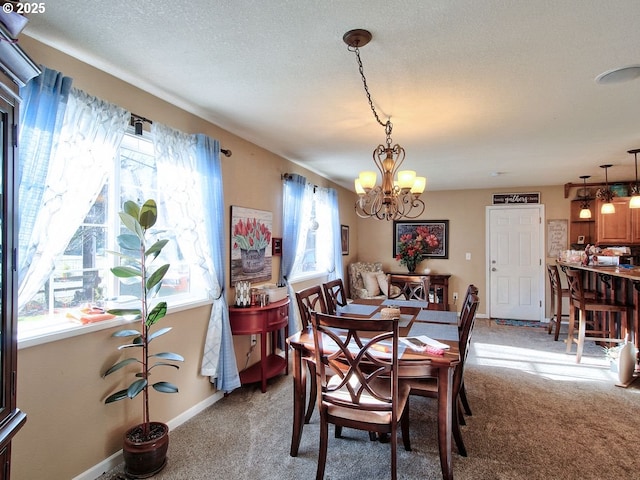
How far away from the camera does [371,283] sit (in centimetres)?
577

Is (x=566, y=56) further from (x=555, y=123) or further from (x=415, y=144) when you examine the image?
(x=415, y=144)

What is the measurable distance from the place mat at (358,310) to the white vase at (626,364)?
239 cm

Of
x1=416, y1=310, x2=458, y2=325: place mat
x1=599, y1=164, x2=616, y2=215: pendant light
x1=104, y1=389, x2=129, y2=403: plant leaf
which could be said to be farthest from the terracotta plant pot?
x1=599, y1=164, x2=616, y2=215: pendant light

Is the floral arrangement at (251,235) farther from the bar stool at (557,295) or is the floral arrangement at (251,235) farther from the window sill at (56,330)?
the bar stool at (557,295)

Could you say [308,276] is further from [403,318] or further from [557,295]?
[557,295]

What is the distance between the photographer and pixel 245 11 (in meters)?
1.47

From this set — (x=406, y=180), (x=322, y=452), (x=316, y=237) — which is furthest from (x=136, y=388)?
(x=316, y=237)

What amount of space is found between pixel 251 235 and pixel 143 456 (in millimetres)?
1929

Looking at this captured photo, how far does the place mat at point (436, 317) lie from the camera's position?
8.75ft

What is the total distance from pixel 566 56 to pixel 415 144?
1675mm

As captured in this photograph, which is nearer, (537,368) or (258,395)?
(258,395)

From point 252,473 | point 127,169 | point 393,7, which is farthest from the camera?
point 127,169

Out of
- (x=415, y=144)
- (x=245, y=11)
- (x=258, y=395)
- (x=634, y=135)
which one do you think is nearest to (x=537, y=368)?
(x=634, y=135)

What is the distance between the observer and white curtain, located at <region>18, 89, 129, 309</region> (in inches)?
64.1
